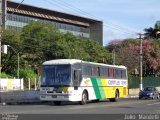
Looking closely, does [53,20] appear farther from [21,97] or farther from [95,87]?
[95,87]

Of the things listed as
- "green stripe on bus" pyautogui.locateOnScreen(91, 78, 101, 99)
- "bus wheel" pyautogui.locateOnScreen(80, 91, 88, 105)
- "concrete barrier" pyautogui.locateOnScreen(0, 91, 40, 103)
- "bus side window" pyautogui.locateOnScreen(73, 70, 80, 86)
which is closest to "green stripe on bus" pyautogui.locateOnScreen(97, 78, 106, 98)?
"green stripe on bus" pyautogui.locateOnScreen(91, 78, 101, 99)

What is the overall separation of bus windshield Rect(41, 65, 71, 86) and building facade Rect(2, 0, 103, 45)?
7897 centimetres

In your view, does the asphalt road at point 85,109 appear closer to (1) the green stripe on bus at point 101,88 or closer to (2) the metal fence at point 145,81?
(1) the green stripe on bus at point 101,88

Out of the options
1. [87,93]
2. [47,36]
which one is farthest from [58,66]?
[47,36]

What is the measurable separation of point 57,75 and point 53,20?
10682cm

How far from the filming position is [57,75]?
33719 millimetres

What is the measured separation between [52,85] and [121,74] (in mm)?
11178

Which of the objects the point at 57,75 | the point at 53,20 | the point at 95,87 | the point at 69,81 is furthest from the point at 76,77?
the point at 53,20

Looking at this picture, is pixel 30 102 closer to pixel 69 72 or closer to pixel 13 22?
pixel 69 72

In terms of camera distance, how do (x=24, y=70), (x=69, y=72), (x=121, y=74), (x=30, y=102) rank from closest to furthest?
(x=69, y=72), (x=30, y=102), (x=121, y=74), (x=24, y=70)

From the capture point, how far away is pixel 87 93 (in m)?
35.5

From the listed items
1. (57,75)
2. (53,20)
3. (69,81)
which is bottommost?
(69,81)

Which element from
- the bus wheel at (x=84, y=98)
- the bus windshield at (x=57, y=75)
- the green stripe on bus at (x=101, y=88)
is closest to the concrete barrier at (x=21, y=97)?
the green stripe on bus at (x=101, y=88)

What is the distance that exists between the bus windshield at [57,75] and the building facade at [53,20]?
259 ft
